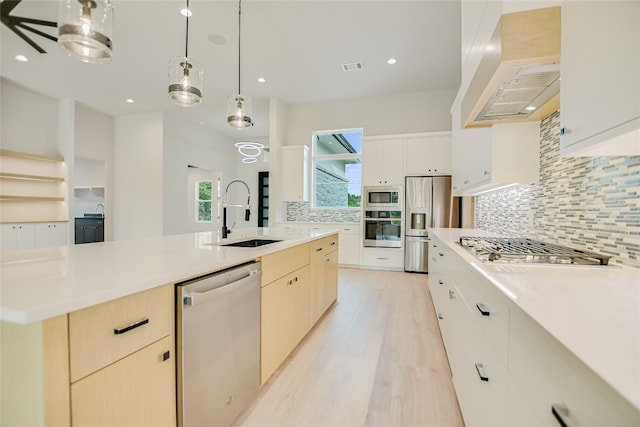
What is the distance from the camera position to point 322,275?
2.76m

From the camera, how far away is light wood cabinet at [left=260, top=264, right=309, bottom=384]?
1.70 meters

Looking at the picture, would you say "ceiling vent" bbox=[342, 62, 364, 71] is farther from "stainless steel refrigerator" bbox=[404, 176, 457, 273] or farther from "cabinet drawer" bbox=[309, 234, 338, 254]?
"cabinet drawer" bbox=[309, 234, 338, 254]

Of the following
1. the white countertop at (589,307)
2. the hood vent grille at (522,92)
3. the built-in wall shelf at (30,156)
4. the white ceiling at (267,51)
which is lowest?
the white countertop at (589,307)

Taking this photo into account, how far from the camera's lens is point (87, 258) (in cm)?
132

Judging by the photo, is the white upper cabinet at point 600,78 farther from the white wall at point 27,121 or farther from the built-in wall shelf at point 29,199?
the white wall at point 27,121

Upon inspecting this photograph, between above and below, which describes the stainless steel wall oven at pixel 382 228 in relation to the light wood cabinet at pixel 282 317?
above

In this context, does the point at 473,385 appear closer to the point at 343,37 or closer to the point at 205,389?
the point at 205,389

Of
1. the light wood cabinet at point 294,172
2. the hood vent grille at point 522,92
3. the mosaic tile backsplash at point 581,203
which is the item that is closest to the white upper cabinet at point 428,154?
the light wood cabinet at point 294,172

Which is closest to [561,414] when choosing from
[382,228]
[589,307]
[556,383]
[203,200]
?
[556,383]

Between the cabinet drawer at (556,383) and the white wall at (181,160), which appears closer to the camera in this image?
the cabinet drawer at (556,383)

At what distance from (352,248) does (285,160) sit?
222 centimetres

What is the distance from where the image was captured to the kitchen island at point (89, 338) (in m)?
0.69

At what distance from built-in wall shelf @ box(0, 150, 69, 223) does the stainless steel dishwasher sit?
18.7 ft

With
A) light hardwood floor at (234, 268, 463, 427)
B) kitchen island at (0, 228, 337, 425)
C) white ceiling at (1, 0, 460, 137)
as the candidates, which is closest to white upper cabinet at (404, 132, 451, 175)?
white ceiling at (1, 0, 460, 137)
